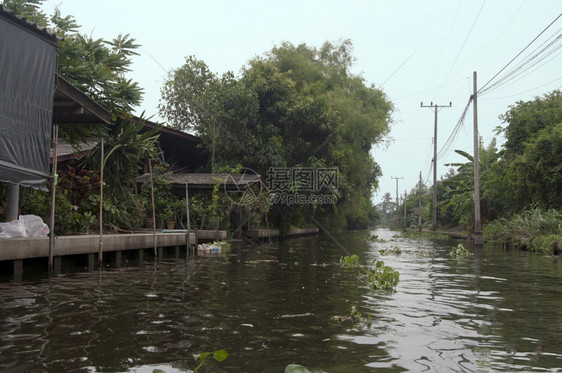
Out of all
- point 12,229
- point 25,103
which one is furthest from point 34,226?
point 25,103

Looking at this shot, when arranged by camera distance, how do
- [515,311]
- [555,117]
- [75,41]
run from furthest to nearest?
[555,117] → [75,41] → [515,311]

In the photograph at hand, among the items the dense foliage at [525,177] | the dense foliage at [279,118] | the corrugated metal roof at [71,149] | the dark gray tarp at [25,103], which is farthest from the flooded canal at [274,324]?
the dense foliage at [279,118]

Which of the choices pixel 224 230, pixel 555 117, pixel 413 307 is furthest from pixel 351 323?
pixel 555 117

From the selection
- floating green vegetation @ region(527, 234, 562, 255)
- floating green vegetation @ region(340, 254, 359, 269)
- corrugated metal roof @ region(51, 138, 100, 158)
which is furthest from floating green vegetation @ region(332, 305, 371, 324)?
floating green vegetation @ region(527, 234, 562, 255)

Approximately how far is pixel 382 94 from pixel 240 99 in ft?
64.0

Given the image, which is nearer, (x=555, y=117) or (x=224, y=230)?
(x=224, y=230)

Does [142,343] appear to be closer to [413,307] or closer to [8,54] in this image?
[413,307]

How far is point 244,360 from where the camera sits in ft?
15.2

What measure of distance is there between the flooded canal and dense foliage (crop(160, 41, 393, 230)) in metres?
19.7

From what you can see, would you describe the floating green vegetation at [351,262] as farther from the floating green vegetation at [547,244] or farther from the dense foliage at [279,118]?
the dense foliage at [279,118]

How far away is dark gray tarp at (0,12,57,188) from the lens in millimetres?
9055

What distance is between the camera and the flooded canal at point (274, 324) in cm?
460

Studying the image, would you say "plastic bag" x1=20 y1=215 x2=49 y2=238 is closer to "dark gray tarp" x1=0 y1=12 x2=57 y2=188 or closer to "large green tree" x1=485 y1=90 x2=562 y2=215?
"dark gray tarp" x1=0 y1=12 x2=57 y2=188

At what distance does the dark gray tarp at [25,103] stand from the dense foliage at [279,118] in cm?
1854
